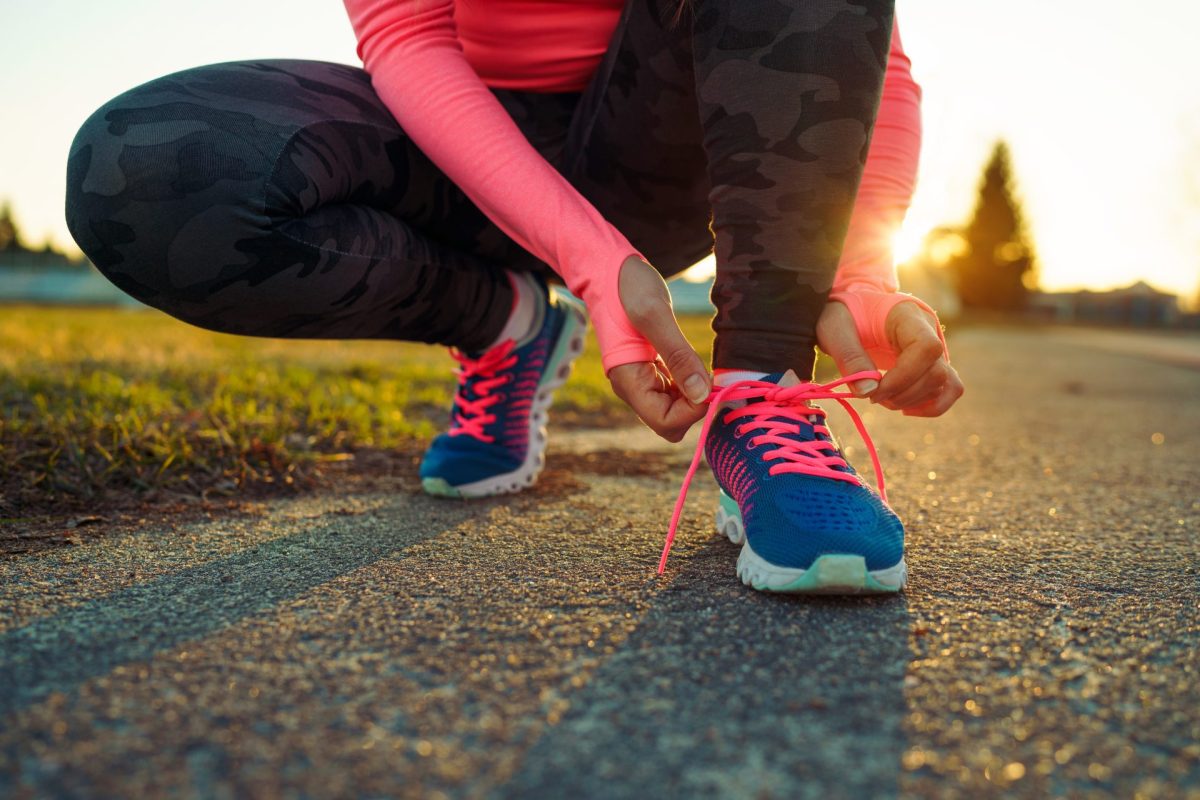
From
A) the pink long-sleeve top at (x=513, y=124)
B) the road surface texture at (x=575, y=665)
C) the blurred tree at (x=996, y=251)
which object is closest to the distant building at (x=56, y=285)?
the pink long-sleeve top at (x=513, y=124)

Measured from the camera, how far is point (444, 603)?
954 mm

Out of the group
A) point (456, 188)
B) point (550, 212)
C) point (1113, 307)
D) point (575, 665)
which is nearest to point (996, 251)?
point (1113, 307)

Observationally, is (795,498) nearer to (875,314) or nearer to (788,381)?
(788,381)

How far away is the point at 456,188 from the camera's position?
4.98 feet

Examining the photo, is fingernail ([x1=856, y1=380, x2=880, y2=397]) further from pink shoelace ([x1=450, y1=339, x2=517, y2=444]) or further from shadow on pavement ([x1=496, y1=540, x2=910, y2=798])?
pink shoelace ([x1=450, y1=339, x2=517, y2=444])

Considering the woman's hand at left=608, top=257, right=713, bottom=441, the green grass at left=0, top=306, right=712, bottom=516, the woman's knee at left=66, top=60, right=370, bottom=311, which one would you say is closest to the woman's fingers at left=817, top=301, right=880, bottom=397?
the woman's hand at left=608, top=257, right=713, bottom=441

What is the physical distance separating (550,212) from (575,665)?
0.60 m

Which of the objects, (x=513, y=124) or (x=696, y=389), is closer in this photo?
(x=696, y=389)

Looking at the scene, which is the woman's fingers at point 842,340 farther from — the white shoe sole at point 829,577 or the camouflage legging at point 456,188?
the white shoe sole at point 829,577

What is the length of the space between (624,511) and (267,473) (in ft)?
2.31

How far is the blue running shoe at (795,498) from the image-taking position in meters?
0.97

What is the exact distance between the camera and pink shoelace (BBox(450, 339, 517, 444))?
1.64 m

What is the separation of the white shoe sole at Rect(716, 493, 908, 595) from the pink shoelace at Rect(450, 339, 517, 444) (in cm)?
76

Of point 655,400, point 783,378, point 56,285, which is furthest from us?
point 56,285
